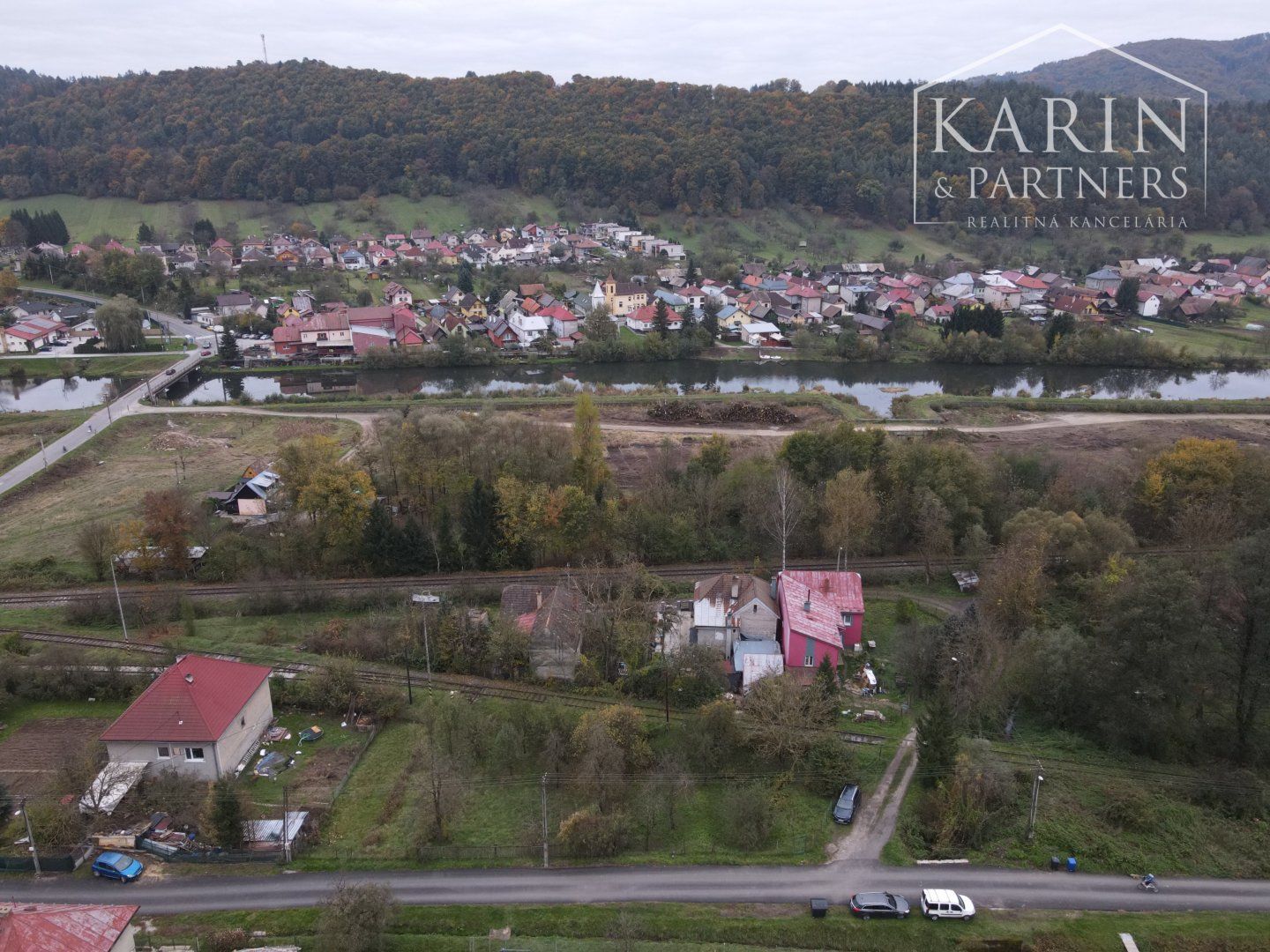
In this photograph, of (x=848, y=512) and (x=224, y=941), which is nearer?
(x=224, y=941)

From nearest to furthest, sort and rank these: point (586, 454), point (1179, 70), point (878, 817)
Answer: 1. point (878, 817)
2. point (586, 454)
3. point (1179, 70)

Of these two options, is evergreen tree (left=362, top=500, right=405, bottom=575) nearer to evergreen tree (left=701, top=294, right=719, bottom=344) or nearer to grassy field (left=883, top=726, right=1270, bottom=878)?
grassy field (left=883, top=726, right=1270, bottom=878)

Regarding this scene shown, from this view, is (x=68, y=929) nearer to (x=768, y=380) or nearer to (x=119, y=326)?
(x=768, y=380)

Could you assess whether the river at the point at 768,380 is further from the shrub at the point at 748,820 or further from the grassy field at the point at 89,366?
the shrub at the point at 748,820

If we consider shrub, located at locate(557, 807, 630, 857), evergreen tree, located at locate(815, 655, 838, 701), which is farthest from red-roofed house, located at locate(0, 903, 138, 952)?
evergreen tree, located at locate(815, 655, 838, 701)

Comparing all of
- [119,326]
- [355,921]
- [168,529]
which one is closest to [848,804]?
[355,921]

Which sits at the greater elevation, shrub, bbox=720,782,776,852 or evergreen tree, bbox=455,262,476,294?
evergreen tree, bbox=455,262,476,294
